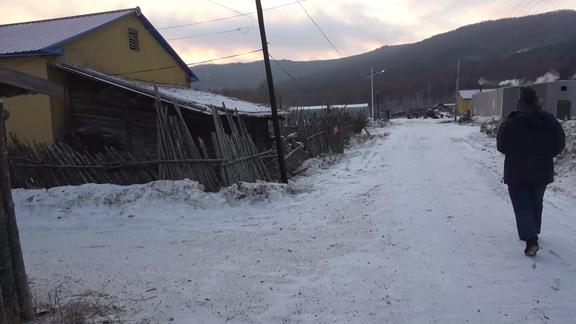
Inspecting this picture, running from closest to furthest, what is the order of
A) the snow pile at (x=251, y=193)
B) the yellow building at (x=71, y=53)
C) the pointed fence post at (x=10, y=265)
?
the pointed fence post at (x=10, y=265)
the snow pile at (x=251, y=193)
the yellow building at (x=71, y=53)

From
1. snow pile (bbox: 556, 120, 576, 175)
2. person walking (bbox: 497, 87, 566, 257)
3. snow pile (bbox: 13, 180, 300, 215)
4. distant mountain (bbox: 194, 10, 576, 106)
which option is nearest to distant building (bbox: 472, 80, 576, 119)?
snow pile (bbox: 556, 120, 576, 175)

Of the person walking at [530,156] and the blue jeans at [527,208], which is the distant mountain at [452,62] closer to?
the person walking at [530,156]

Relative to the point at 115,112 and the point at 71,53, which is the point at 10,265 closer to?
the point at 115,112

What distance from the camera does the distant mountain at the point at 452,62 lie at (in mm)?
83000

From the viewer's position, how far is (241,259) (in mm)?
5871

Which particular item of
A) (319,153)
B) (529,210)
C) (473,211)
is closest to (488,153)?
(319,153)

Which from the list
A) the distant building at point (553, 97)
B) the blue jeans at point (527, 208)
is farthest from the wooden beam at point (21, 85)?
the distant building at point (553, 97)

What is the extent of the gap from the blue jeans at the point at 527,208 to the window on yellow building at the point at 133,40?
15034 mm

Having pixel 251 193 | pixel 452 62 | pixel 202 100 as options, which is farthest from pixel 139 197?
pixel 452 62

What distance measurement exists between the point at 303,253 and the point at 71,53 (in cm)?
1111

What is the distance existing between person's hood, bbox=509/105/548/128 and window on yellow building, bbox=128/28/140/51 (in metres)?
14.8

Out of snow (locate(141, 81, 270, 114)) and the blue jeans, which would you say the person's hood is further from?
snow (locate(141, 81, 270, 114))

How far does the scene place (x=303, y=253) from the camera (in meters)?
6.02

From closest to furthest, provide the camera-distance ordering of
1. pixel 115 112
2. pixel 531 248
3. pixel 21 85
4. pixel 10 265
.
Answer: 1. pixel 10 265
2. pixel 21 85
3. pixel 531 248
4. pixel 115 112
